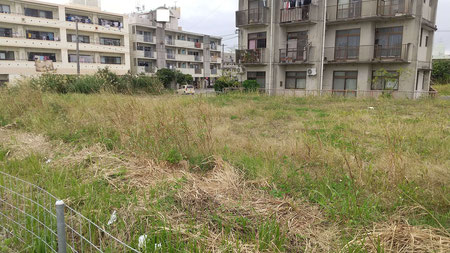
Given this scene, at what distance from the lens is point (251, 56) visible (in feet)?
76.4

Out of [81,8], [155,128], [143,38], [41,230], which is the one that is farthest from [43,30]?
[41,230]

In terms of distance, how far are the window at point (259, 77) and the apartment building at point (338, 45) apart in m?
0.08

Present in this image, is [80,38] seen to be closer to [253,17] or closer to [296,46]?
[253,17]

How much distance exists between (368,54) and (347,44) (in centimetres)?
184

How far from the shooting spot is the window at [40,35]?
108 feet

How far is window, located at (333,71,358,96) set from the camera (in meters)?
20.8

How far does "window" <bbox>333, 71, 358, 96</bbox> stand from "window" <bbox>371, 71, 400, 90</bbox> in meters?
1.19

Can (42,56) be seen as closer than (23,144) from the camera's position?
No

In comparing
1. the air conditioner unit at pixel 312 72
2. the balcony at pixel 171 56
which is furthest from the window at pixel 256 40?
the balcony at pixel 171 56

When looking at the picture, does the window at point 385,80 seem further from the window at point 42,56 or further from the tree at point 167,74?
the window at point 42,56

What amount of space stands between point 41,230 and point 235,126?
5899 mm

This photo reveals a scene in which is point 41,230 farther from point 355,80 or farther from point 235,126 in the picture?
point 355,80

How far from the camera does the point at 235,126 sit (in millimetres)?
8289

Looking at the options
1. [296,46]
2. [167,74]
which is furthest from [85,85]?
[167,74]
